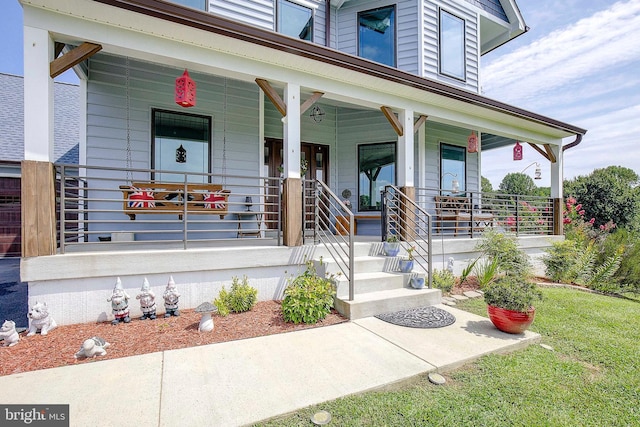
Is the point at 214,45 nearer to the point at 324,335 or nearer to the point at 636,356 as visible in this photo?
the point at 324,335

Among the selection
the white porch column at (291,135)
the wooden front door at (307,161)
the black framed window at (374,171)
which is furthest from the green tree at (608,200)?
the white porch column at (291,135)

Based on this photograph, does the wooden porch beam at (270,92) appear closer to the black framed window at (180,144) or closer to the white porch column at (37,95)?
the black framed window at (180,144)

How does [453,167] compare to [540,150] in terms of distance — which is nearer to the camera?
[540,150]

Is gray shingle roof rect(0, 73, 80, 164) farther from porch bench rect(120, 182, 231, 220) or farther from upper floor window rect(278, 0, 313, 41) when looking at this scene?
upper floor window rect(278, 0, 313, 41)

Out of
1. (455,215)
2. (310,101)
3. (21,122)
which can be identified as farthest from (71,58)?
(21,122)

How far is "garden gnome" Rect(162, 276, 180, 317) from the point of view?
3752 millimetres

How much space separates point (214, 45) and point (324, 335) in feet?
13.2

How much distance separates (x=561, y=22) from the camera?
30.0ft

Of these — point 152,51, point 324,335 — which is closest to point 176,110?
point 152,51

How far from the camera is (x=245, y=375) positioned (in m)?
2.50

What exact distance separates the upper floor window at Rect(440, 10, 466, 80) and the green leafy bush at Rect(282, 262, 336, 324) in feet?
24.2

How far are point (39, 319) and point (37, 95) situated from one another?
97.1 inches

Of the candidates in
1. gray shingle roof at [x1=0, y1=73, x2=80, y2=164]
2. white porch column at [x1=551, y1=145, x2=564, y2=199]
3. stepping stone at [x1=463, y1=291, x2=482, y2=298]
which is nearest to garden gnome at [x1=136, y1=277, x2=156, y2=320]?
stepping stone at [x1=463, y1=291, x2=482, y2=298]

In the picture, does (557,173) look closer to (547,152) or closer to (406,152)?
(547,152)
